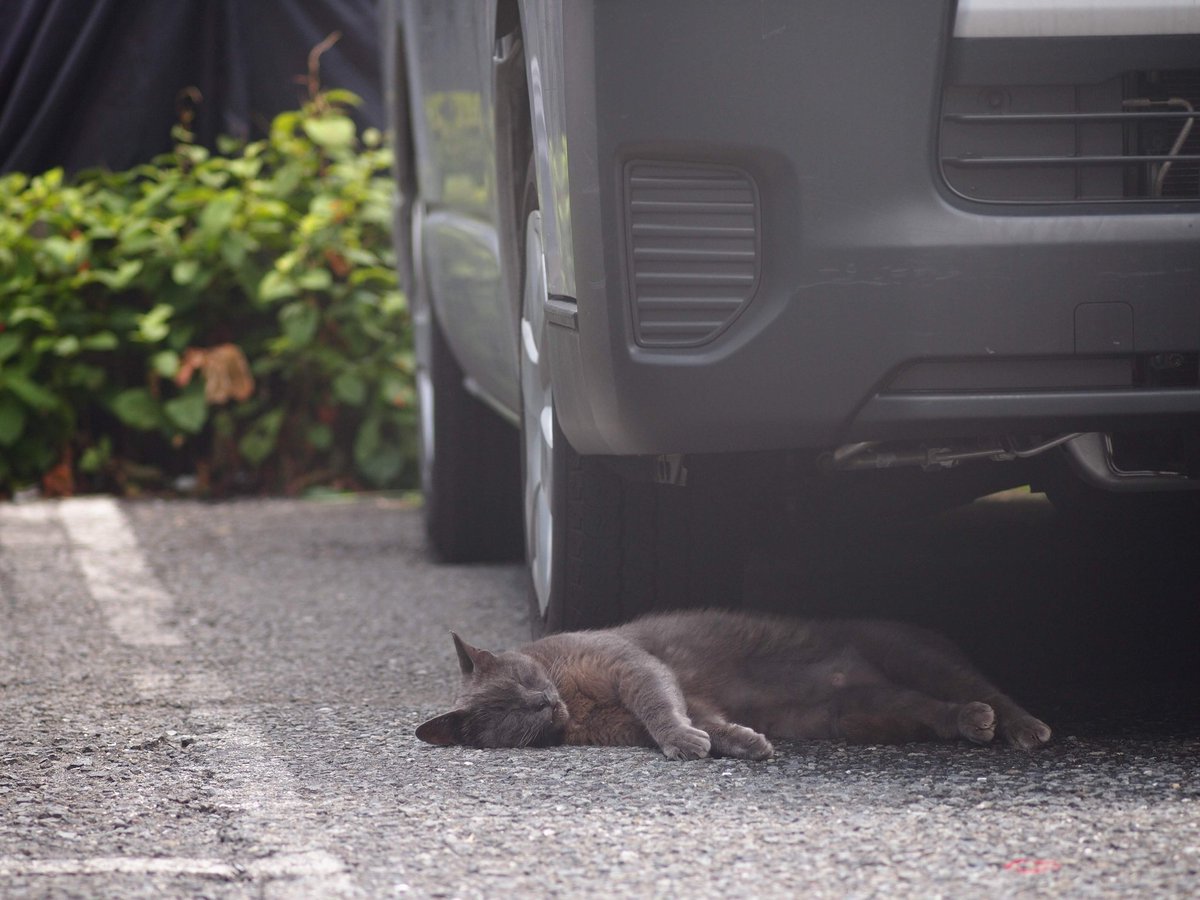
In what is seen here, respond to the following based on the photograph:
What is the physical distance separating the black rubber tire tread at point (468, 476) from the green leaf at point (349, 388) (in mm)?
1541

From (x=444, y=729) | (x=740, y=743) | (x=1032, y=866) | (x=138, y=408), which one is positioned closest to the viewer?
(x=1032, y=866)

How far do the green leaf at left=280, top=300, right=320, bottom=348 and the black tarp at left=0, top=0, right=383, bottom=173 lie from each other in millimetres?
1333

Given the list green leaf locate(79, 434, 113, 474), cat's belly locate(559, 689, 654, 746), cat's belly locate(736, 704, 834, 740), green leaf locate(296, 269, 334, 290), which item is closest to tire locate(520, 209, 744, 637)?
cat's belly locate(559, 689, 654, 746)

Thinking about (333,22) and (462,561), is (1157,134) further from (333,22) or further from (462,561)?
(333,22)

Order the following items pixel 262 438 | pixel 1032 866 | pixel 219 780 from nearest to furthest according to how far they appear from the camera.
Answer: pixel 1032 866 < pixel 219 780 < pixel 262 438

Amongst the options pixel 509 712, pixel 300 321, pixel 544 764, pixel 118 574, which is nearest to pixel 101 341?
pixel 300 321

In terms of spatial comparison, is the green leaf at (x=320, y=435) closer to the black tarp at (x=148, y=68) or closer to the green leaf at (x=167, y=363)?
the green leaf at (x=167, y=363)

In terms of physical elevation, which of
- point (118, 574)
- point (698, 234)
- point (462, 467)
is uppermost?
point (698, 234)

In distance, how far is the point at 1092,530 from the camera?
14.8 ft

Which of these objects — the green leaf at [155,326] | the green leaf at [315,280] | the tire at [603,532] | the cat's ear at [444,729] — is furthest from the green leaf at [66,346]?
the cat's ear at [444,729]

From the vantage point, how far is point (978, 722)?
275 cm

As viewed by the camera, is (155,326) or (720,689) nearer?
(720,689)

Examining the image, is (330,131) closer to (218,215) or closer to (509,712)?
(218,215)

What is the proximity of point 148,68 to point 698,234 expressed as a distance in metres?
5.66
